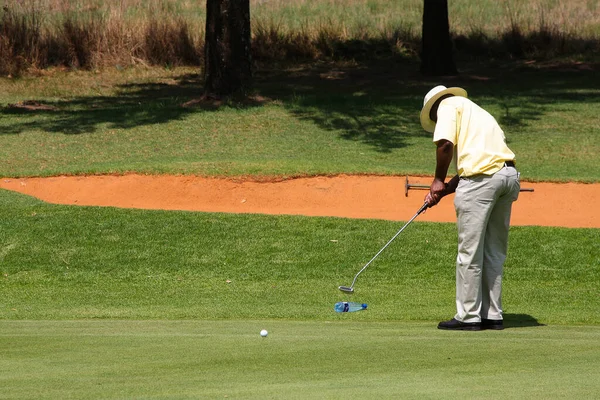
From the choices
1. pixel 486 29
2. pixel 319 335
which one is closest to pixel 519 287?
pixel 319 335

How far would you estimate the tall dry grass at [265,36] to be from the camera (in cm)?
2777

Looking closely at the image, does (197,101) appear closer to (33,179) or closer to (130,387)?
(33,179)

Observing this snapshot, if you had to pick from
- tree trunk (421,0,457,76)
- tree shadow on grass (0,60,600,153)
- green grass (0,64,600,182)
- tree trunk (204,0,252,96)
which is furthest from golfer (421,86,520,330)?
tree trunk (421,0,457,76)

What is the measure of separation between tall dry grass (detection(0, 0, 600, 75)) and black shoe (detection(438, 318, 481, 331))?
21.5 m

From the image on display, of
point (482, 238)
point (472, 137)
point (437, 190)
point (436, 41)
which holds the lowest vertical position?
point (482, 238)

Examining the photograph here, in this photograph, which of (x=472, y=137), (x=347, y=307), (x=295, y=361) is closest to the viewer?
(x=295, y=361)

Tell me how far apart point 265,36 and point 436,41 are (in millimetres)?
6413

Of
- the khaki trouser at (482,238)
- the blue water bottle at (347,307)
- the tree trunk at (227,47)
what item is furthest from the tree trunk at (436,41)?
the khaki trouser at (482,238)

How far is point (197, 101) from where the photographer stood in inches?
868

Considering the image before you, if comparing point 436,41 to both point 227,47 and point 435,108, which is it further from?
point 435,108

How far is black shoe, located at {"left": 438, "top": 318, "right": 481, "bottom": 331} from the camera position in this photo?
7434 millimetres

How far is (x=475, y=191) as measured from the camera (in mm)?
7270

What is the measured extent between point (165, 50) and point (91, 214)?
611 inches

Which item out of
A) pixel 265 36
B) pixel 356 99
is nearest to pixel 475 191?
pixel 356 99
